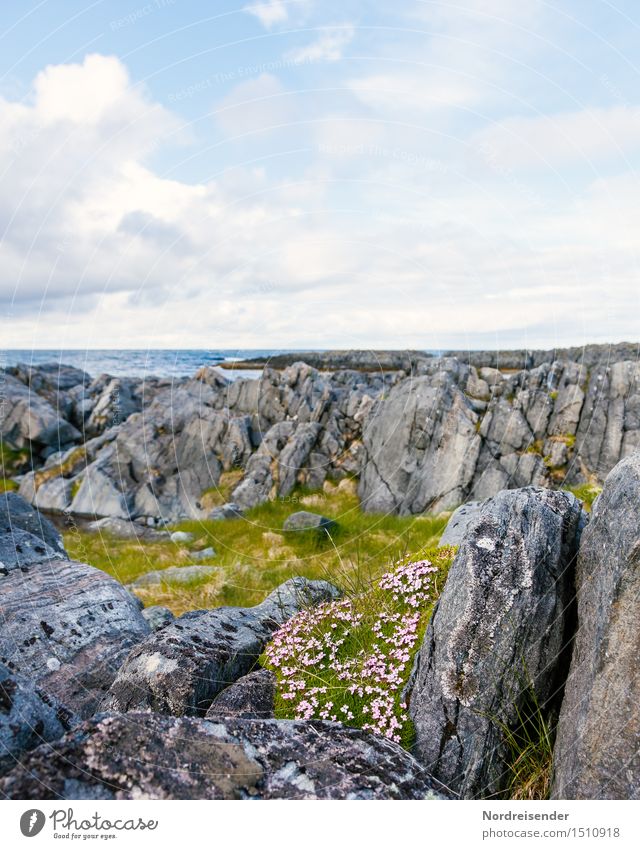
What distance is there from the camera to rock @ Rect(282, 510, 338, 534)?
2238cm

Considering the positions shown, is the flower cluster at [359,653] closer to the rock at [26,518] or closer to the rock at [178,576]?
the rock at [26,518]

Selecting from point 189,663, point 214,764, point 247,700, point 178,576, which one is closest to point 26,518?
point 178,576

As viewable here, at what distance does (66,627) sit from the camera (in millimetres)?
8883

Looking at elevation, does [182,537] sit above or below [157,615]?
below

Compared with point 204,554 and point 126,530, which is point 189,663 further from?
point 126,530

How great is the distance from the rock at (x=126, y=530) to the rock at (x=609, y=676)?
24.3m

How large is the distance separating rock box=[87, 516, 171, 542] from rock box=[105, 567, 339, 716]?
20.4 m

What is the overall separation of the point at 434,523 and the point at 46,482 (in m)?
26.6

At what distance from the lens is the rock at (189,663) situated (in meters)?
7.18

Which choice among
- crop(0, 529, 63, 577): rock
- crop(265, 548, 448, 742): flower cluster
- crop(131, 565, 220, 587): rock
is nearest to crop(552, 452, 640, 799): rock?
crop(265, 548, 448, 742): flower cluster

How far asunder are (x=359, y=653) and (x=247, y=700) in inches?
58.4

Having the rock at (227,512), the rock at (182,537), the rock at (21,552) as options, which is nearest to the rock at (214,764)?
the rock at (21,552)

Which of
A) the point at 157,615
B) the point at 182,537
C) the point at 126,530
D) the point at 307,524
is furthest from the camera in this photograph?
the point at 126,530

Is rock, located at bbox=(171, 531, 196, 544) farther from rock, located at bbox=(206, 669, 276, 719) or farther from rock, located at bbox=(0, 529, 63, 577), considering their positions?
rock, located at bbox=(206, 669, 276, 719)
